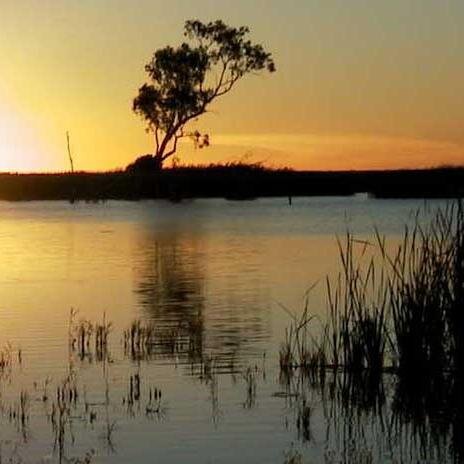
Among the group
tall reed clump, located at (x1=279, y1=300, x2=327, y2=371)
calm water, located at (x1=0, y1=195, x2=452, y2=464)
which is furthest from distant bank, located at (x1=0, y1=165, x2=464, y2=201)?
tall reed clump, located at (x1=279, y1=300, x2=327, y2=371)

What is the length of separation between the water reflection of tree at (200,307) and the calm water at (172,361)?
3 cm

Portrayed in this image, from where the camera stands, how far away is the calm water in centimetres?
895

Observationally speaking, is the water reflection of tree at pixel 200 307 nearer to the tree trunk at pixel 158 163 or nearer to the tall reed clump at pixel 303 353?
the tall reed clump at pixel 303 353

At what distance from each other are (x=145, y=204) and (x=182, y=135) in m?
6.81

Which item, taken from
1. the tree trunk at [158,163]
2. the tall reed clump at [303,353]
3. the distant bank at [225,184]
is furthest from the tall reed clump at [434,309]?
the tree trunk at [158,163]

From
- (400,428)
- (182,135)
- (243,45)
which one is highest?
(243,45)

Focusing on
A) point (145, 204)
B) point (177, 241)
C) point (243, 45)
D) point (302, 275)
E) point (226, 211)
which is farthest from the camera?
point (145, 204)

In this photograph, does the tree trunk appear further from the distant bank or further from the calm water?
the calm water

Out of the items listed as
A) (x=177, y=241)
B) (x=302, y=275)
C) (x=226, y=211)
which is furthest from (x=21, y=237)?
(x=226, y=211)

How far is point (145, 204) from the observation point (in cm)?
7244

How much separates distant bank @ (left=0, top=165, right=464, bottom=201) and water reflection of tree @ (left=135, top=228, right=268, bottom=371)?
39.7m

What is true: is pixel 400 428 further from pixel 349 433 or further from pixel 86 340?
pixel 86 340

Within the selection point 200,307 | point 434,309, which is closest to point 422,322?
point 434,309

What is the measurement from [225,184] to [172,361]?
61.5 m
